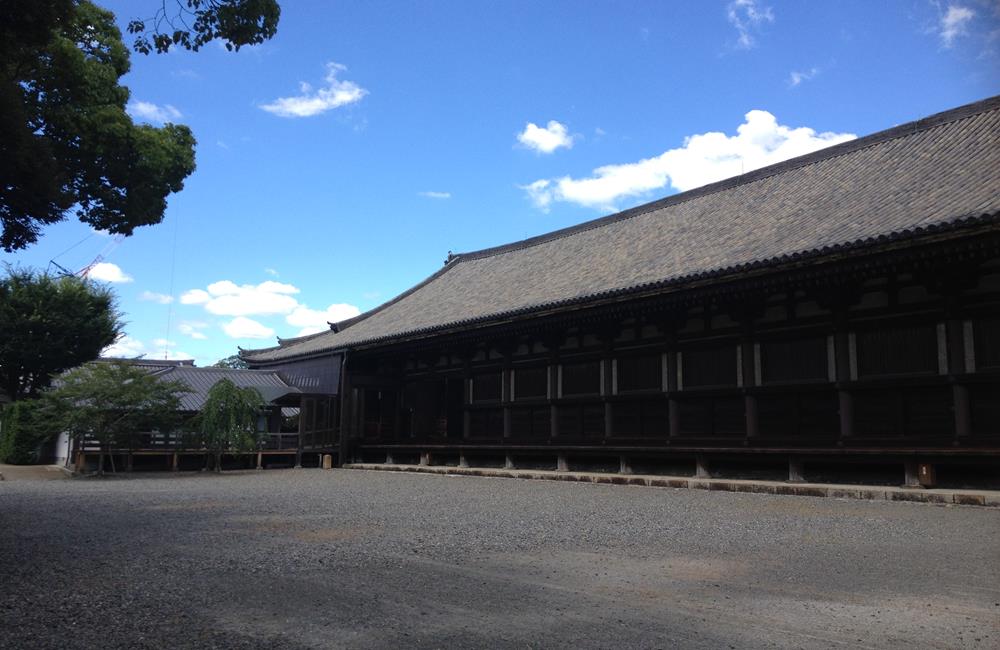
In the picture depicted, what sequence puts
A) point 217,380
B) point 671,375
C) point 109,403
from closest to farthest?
point 671,375 < point 109,403 < point 217,380

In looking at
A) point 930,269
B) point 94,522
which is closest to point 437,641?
point 94,522

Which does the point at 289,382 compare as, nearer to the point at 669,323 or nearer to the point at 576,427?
the point at 576,427

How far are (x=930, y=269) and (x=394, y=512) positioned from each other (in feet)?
29.3

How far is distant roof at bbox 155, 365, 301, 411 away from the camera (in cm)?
2533

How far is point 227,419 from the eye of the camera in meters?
21.5

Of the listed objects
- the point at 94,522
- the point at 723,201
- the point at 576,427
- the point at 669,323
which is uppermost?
the point at 723,201

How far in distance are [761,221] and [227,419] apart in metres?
15.8

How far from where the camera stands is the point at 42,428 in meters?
20.4

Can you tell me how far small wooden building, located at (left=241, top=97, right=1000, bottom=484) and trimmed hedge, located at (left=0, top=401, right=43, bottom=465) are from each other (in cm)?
1398

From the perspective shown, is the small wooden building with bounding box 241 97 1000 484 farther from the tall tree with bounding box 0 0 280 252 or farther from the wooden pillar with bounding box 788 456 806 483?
the tall tree with bounding box 0 0 280 252

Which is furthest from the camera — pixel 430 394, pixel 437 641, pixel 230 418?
pixel 430 394

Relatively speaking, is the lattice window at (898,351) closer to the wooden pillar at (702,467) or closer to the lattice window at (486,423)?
the wooden pillar at (702,467)

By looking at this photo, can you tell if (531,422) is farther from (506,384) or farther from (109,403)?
(109,403)

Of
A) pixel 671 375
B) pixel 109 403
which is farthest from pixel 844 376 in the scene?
pixel 109 403
